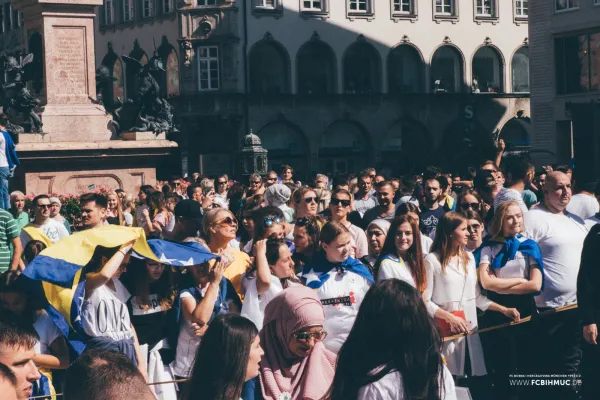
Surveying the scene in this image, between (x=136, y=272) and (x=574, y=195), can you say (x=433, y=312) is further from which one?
(x=574, y=195)

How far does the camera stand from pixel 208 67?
54719 mm

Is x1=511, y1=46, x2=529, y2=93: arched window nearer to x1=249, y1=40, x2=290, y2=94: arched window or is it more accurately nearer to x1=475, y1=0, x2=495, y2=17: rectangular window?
x1=475, y1=0, x2=495, y2=17: rectangular window

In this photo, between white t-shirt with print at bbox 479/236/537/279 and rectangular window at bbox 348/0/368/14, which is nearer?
white t-shirt with print at bbox 479/236/537/279

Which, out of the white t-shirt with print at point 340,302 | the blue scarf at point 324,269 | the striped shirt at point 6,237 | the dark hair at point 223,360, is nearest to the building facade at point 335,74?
the striped shirt at point 6,237

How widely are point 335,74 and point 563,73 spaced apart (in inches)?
556

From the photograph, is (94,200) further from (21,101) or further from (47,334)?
(21,101)

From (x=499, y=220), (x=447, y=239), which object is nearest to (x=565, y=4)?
(x=499, y=220)

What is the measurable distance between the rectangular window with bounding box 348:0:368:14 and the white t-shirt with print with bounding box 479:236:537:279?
158 feet

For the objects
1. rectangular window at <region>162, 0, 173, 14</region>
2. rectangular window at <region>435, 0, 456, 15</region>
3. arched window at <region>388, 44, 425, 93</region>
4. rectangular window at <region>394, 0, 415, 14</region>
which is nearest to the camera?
rectangular window at <region>162, 0, 173, 14</region>

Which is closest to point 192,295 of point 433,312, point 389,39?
point 433,312

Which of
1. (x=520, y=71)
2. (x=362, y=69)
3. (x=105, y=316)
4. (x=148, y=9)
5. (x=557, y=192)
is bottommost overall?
(x=105, y=316)

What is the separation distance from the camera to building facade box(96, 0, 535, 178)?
54625 mm

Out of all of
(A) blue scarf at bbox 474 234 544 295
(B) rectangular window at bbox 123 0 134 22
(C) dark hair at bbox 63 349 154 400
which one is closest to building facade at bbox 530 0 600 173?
(B) rectangular window at bbox 123 0 134 22

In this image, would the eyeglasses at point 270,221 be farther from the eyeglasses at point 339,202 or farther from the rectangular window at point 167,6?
the rectangular window at point 167,6
